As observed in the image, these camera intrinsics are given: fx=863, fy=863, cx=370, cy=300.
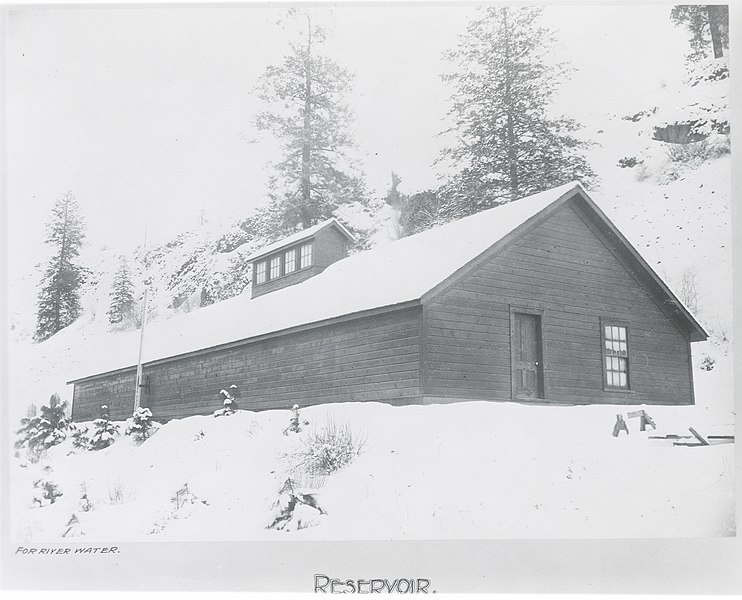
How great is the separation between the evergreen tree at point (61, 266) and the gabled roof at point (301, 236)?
7.42ft

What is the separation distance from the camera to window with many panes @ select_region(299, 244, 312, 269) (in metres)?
12.0

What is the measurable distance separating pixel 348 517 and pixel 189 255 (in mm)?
3876

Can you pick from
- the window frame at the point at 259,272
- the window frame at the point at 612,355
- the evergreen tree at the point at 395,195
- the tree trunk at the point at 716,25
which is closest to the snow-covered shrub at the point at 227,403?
the window frame at the point at 259,272

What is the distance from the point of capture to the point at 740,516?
9875 mm

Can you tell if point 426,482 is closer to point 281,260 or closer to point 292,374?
point 292,374

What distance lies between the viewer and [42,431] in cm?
1052

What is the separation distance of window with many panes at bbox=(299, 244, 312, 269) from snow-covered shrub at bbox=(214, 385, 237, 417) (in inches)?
79.0

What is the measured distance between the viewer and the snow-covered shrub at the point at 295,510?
9.75 meters

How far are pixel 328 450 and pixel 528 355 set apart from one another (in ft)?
10.3

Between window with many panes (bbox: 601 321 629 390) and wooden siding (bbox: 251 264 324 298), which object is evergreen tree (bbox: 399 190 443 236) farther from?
window with many panes (bbox: 601 321 629 390)

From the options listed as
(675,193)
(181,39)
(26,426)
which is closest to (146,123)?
(181,39)

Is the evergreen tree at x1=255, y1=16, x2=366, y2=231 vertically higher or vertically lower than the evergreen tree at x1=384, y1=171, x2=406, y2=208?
higher

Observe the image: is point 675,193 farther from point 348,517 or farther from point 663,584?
point 348,517

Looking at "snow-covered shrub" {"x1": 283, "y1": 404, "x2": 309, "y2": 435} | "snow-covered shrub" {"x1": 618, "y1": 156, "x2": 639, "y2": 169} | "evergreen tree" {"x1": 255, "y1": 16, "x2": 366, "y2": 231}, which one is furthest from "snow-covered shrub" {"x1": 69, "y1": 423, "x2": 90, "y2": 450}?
"snow-covered shrub" {"x1": 618, "y1": 156, "x2": 639, "y2": 169}
